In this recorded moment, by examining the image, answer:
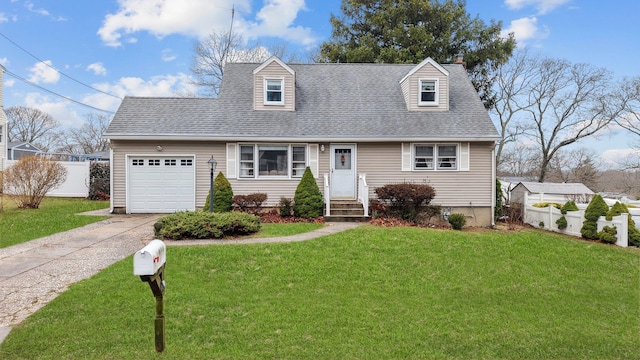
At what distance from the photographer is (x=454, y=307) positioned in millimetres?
5090

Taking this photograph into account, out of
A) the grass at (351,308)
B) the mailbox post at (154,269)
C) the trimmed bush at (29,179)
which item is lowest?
the grass at (351,308)

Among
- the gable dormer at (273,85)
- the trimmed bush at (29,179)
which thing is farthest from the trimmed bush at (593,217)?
the trimmed bush at (29,179)

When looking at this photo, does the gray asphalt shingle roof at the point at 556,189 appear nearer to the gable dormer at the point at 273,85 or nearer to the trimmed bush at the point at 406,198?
the trimmed bush at the point at 406,198

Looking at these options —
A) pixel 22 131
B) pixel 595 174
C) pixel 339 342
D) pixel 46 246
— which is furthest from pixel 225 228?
pixel 22 131

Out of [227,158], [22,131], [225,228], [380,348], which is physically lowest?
[380,348]

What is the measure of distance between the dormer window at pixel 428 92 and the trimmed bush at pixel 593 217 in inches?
240

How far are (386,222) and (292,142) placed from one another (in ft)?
14.5

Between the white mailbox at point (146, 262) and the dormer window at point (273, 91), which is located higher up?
the dormer window at point (273, 91)

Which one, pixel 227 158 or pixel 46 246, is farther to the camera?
pixel 227 158

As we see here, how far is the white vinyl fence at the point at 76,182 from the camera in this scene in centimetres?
1822

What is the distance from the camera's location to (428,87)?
46.4 feet

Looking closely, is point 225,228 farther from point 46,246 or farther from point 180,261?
point 46,246

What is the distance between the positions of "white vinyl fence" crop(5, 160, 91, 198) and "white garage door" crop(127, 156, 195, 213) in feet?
23.7

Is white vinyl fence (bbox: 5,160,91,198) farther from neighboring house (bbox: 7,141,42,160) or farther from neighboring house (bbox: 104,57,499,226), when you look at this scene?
neighboring house (bbox: 7,141,42,160)
